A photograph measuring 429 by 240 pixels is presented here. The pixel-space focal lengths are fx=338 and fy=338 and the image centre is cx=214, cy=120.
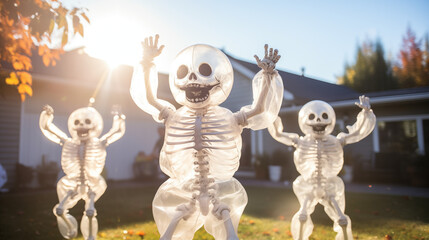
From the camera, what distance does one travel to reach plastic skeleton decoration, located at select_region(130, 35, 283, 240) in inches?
106

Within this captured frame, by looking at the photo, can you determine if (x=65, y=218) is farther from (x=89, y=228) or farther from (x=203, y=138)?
(x=203, y=138)

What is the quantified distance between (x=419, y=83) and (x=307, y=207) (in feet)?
76.0

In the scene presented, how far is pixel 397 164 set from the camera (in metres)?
10.4

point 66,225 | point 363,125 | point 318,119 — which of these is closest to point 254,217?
point 318,119

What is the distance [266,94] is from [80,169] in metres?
2.75

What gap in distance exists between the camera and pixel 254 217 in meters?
6.20

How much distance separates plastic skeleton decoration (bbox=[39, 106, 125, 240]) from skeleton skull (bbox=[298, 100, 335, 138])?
258 centimetres

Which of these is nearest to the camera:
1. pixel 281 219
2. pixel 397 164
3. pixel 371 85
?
pixel 281 219

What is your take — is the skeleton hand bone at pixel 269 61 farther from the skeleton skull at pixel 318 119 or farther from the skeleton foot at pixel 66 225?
the skeleton foot at pixel 66 225

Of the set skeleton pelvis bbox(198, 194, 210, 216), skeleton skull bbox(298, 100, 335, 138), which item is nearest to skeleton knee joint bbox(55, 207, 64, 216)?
skeleton pelvis bbox(198, 194, 210, 216)

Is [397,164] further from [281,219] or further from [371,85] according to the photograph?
[371,85]

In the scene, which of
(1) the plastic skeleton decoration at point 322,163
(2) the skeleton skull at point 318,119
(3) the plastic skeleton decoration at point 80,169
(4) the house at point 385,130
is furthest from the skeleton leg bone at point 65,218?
(4) the house at point 385,130

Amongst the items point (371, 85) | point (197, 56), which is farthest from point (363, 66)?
point (197, 56)

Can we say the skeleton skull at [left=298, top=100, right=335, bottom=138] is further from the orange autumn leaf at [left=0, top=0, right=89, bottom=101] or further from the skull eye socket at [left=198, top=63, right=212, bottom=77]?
the orange autumn leaf at [left=0, top=0, right=89, bottom=101]
